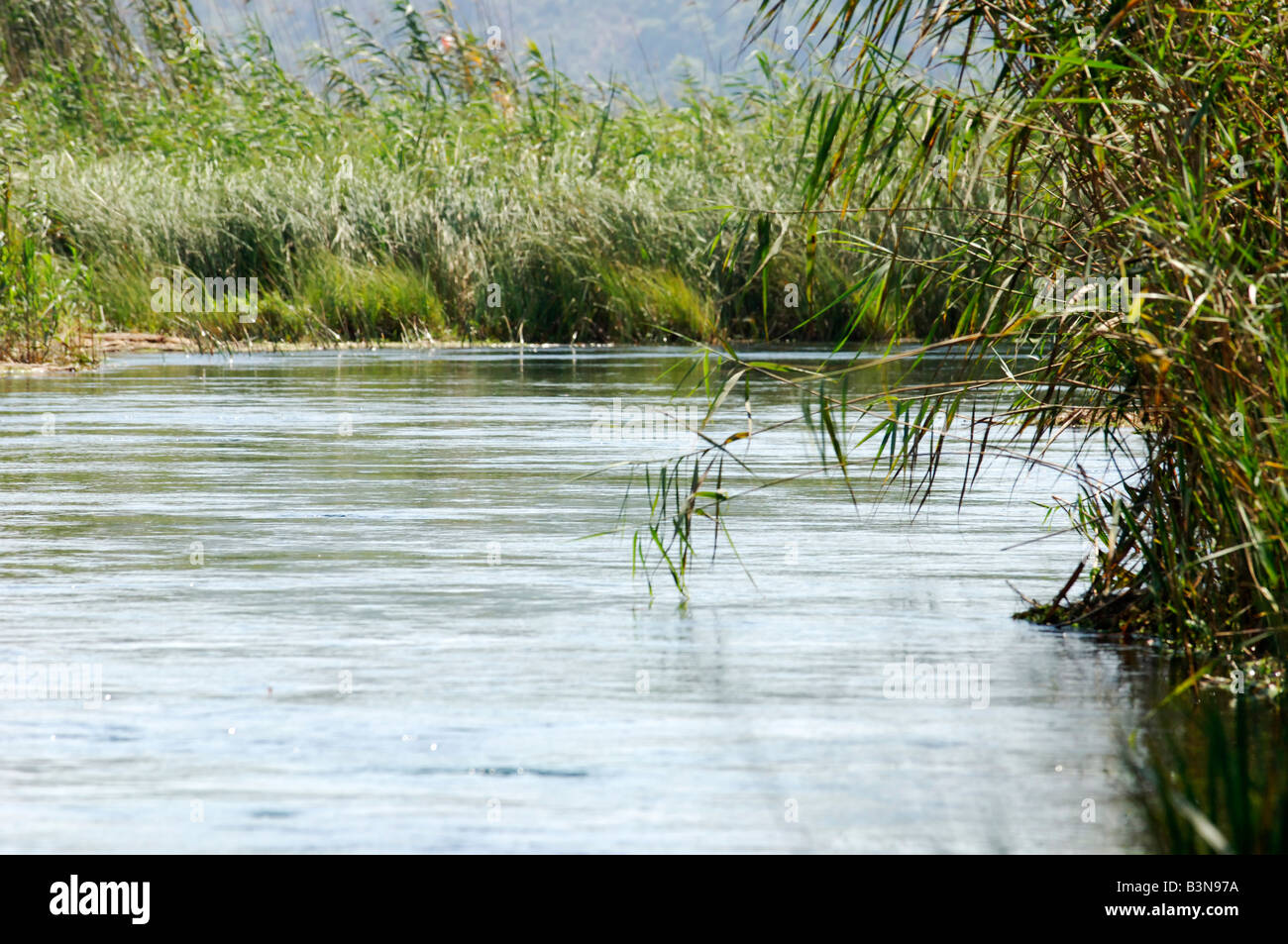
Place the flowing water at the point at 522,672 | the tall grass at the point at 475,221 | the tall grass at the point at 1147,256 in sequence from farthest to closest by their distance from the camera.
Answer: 1. the tall grass at the point at 475,221
2. the tall grass at the point at 1147,256
3. the flowing water at the point at 522,672

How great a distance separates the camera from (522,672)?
6125 mm

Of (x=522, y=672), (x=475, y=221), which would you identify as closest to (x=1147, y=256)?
(x=522, y=672)

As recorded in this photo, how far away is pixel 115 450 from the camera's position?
12508 millimetres

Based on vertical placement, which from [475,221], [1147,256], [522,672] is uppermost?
[475,221]

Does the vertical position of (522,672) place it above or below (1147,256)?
below

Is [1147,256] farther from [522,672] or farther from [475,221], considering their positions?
[475,221]

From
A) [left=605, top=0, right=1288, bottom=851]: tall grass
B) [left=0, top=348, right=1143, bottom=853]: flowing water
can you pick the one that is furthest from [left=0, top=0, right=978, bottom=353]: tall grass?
[left=605, top=0, right=1288, bottom=851]: tall grass

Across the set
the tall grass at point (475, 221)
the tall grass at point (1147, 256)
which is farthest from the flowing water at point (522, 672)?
the tall grass at point (475, 221)

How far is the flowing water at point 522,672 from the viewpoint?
4688 millimetres

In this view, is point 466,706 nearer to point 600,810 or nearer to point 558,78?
point 600,810

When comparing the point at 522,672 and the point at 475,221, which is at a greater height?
the point at 475,221

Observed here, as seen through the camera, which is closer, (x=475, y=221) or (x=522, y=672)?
(x=522, y=672)

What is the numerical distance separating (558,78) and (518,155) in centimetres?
162

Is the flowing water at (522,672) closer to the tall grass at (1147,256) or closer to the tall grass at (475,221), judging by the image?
the tall grass at (1147,256)
